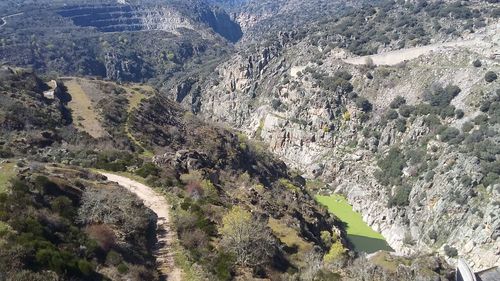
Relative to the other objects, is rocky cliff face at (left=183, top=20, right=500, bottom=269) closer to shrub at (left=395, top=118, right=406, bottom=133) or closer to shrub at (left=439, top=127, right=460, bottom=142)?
shrub at (left=395, top=118, right=406, bottom=133)

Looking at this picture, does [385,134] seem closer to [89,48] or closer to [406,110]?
[406,110]

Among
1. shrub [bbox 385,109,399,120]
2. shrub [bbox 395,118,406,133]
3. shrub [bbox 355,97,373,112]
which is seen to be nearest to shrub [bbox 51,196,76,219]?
shrub [bbox 395,118,406,133]

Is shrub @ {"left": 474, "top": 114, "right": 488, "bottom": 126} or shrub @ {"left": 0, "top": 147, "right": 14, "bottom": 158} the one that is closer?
shrub @ {"left": 0, "top": 147, "right": 14, "bottom": 158}

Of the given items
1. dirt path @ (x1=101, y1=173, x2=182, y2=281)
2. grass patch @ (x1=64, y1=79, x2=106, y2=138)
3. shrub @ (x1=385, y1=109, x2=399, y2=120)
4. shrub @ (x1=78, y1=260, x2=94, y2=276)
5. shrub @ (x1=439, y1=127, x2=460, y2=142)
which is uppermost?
shrub @ (x1=78, y1=260, x2=94, y2=276)

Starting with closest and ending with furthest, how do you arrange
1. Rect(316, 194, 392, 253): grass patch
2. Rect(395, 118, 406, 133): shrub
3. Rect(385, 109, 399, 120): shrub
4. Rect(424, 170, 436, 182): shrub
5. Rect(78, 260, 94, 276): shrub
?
Rect(78, 260, 94, 276): shrub, Rect(316, 194, 392, 253): grass patch, Rect(424, 170, 436, 182): shrub, Rect(395, 118, 406, 133): shrub, Rect(385, 109, 399, 120): shrub

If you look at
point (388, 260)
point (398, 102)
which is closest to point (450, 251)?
point (388, 260)

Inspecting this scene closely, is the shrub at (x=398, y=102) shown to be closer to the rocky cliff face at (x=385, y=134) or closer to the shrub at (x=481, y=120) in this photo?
the rocky cliff face at (x=385, y=134)

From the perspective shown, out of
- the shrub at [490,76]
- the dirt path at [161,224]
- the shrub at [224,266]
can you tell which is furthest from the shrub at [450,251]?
the shrub at [224,266]
